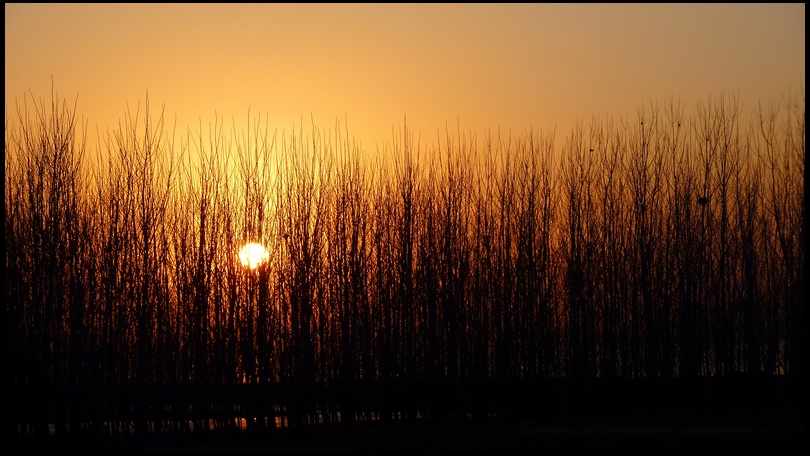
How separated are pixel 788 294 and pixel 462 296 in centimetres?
354

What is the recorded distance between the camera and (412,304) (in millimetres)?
8680

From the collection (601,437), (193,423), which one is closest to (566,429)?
(601,437)

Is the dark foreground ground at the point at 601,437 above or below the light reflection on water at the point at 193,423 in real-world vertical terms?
above

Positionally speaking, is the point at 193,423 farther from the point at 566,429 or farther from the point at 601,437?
the point at 601,437

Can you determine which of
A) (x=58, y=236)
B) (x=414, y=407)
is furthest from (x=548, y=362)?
(x=58, y=236)

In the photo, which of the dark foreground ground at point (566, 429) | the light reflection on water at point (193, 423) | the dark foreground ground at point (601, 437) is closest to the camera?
the dark foreground ground at point (601, 437)

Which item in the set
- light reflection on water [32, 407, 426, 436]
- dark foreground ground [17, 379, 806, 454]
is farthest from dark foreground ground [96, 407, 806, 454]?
light reflection on water [32, 407, 426, 436]

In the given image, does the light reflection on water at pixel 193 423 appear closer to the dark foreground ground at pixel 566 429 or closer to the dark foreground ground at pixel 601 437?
the dark foreground ground at pixel 566 429

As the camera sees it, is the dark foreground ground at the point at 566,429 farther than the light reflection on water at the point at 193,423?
No

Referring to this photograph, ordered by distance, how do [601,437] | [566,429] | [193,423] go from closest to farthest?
[601,437] < [566,429] < [193,423]

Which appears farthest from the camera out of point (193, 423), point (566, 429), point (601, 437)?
point (193, 423)

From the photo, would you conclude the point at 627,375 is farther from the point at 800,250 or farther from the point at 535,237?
the point at 800,250

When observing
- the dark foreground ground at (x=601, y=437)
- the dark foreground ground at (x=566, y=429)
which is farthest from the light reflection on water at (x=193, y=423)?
the dark foreground ground at (x=601, y=437)

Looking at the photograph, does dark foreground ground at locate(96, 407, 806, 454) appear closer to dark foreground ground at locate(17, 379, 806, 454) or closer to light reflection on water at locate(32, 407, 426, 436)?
dark foreground ground at locate(17, 379, 806, 454)
